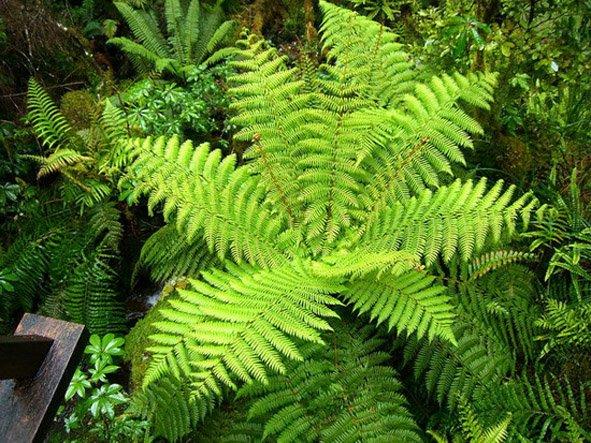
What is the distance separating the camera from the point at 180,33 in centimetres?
517

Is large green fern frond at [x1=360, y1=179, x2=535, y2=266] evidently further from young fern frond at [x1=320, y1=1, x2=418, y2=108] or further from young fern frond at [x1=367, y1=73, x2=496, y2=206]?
young fern frond at [x1=320, y1=1, x2=418, y2=108]

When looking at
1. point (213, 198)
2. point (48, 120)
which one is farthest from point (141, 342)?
point (48, 120)

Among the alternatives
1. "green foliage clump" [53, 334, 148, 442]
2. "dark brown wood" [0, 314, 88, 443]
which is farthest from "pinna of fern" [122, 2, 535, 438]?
"dark brown wood" [0, 314, 88, 443]

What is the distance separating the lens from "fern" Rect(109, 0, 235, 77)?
16.3 feet

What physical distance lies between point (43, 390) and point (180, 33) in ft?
14.2

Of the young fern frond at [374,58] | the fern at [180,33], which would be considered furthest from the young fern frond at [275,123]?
the fern at [180,33]

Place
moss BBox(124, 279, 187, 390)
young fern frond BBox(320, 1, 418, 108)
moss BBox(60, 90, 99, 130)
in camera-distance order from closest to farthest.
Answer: moss BBox(124, 279, 187, 390) → young fern frond BBox(320, 1, 418, 108) → moss BBox(60, 90, 99, 130)

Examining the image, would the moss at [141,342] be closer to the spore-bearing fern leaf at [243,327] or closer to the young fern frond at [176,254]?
the young fern frond at [176,254]

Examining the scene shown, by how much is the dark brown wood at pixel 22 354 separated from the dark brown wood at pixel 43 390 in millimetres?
21

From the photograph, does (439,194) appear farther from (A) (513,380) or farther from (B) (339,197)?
(A) (513,380)

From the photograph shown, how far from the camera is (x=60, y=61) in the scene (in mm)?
4570

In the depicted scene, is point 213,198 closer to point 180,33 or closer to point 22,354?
point 22,354

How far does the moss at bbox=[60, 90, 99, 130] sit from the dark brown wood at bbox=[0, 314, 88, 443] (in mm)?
2666

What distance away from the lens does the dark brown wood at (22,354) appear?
4.72 feet
